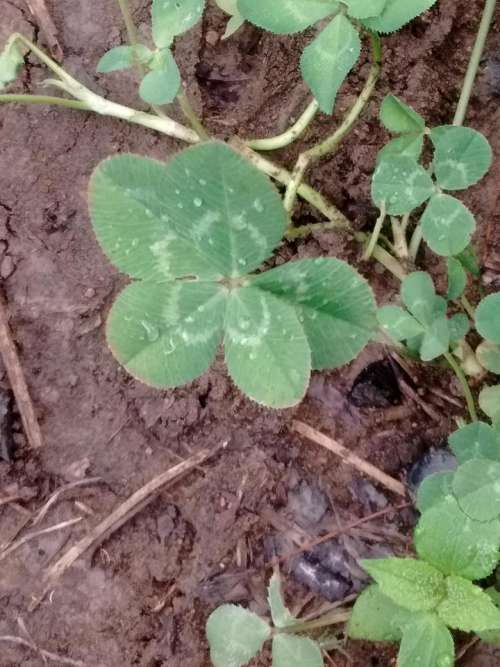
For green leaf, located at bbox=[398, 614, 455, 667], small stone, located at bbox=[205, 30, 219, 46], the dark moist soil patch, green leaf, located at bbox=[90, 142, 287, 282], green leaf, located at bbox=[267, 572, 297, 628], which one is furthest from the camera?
small stone, located at bbox=[205, 30, 219, 46]

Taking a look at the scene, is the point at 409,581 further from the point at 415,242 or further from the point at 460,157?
the point at 460,157

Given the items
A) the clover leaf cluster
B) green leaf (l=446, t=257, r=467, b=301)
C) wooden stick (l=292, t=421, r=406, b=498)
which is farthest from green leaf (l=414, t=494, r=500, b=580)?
green leaf (l=446, t=257, r=467, b=301)

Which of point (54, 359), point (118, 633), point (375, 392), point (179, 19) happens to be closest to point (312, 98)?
point (179, 19)

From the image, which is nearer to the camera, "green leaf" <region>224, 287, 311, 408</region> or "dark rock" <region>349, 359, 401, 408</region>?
"green leaf" <region>224, 287, 311, 408</region>

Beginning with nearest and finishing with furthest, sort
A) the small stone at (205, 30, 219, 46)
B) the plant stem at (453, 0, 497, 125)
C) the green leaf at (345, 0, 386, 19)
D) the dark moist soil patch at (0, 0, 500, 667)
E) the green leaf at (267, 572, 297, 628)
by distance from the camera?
the green leaf at (345, 0, 386, 19)
the green leaf at (267, 572, 297, 628)
the dark moist soil patch at (0, 0, 500, 667)
the plant stem at (453, 0, 497, 125)
the small stone at (205, 30, 219, 46)

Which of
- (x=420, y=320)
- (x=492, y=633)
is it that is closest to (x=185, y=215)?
(x=420, y=320)

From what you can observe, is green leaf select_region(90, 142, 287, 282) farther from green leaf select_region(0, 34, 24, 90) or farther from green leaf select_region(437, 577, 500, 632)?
green leaf select_region(437, 577, 500, 632)
